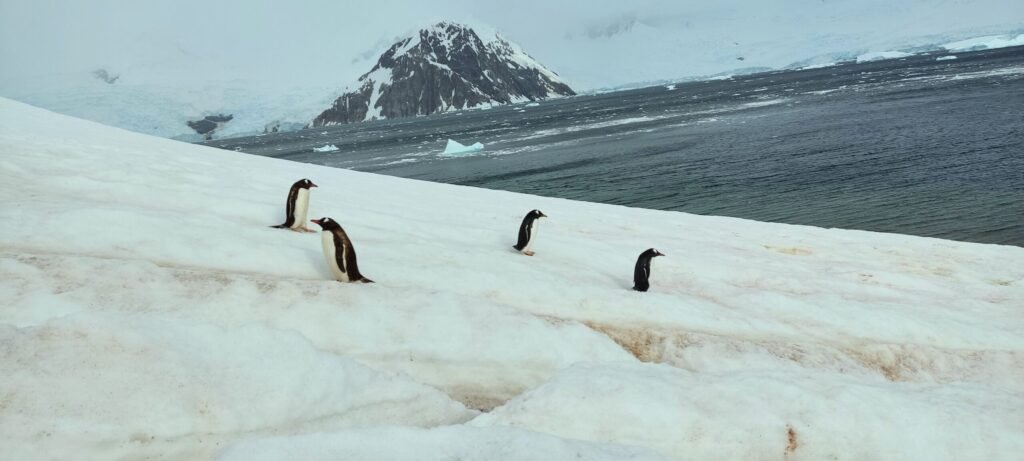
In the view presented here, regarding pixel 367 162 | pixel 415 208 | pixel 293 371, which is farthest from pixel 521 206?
pixel 367 162

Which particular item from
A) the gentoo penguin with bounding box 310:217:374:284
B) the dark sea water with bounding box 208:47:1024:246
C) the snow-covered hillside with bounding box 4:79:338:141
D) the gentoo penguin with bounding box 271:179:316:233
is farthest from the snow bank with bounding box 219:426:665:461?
the snow-covered hillside with bounding box 4:79:338:141

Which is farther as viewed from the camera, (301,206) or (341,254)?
(301,206)

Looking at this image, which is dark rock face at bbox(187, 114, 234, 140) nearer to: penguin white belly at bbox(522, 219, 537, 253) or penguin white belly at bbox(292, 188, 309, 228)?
penguin white belly at bbox(292, 188, 309, 228)

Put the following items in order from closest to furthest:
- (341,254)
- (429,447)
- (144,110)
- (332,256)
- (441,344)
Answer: (429,447), (441,344), (341,254), (332,256), (144,110)

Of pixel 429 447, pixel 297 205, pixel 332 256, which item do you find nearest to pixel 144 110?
pixel 297 205

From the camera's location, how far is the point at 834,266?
14477 mm

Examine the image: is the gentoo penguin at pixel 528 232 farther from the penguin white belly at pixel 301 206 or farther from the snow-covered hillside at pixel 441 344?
the penguin white belly at pixel 301 206

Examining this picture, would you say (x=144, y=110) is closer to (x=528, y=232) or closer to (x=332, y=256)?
(x=528, y=232)

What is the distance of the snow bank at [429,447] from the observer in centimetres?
466

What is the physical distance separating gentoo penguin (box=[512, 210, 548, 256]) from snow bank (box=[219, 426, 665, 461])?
23.3 feet

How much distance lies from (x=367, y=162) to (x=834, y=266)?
67.1 meters

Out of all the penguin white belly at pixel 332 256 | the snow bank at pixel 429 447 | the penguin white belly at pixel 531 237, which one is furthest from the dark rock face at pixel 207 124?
the snow bank at pixel 429 447

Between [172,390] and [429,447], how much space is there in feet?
6.38

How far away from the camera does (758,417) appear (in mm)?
5930
